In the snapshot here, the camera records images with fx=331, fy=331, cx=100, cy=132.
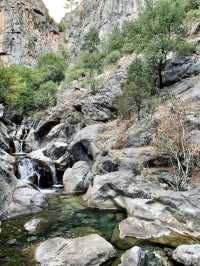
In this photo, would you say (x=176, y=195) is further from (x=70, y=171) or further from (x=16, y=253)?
(x=70, y=171)

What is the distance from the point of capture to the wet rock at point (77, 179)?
25.7 m

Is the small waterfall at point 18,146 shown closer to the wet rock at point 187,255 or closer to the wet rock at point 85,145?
the wet rock at point 85,145

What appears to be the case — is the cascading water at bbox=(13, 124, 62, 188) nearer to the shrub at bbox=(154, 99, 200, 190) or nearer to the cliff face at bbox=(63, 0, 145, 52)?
the shrub at bbox=(154, 99, 200, 190)

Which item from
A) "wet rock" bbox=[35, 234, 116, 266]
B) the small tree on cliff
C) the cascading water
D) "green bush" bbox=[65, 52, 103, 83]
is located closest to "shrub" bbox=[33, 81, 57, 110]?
"green bush" bbox=[65, 52, 103, 83]

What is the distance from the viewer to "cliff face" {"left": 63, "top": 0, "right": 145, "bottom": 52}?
7196cm

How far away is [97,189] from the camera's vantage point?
21.0 meters

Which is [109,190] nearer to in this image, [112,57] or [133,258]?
[133,258]

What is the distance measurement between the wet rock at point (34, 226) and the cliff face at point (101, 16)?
5598cm

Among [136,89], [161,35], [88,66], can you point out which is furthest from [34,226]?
[88,66]

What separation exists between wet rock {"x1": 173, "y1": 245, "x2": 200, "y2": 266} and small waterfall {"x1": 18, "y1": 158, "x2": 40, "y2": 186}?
792 inches

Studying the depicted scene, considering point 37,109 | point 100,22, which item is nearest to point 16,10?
point 100,22

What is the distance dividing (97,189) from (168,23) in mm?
19345

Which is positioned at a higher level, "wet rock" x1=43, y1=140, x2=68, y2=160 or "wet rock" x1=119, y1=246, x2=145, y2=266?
"wet rock" x1=43, y1=140, x2=68, y2=160

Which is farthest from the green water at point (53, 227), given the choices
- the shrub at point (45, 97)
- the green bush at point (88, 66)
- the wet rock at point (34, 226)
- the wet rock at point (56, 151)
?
the shrub at point (45, 97)
